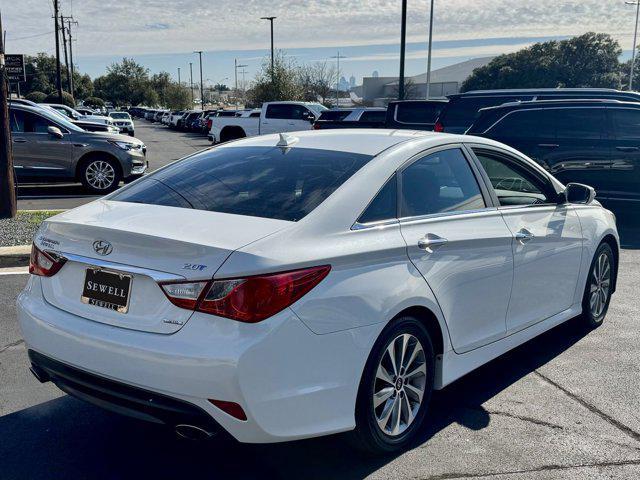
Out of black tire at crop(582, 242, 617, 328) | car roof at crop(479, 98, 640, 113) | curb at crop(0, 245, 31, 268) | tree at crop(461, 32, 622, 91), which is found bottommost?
curb at crop(0, 245, 31, 268)

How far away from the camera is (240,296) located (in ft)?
9.77

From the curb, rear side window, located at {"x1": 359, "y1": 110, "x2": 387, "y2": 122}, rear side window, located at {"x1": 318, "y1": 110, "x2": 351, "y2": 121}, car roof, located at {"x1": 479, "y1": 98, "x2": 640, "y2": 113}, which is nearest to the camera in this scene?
the curb

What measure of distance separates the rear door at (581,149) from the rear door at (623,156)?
0.24 ft

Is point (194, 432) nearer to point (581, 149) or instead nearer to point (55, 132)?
point (581, 149)

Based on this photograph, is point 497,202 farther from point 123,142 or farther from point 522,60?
point 522,60

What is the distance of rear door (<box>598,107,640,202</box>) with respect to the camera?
10.7 meters

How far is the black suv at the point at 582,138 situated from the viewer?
1077 cm

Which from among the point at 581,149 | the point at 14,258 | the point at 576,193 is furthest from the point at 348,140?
the point at 581,149

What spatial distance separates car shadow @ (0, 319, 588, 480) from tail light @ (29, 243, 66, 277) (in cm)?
94

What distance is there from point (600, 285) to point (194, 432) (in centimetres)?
406

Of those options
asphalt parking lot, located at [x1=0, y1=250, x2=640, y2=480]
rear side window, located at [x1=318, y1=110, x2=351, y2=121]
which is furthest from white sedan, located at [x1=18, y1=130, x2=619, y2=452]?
rear side window, located at [x1=318, y1=110, x2=351, y2=121]

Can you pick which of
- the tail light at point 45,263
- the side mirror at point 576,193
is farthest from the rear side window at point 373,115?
the tail light at point 45,263

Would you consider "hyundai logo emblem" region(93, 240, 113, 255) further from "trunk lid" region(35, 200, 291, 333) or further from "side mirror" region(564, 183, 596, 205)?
"side mirror" region(564, 183, 596, 205)

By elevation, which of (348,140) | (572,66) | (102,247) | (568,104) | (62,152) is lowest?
(62,152)
